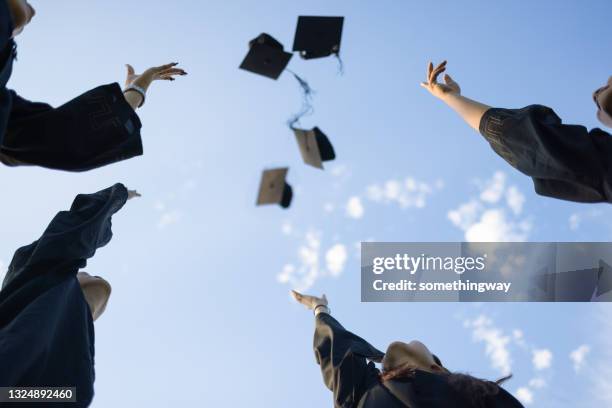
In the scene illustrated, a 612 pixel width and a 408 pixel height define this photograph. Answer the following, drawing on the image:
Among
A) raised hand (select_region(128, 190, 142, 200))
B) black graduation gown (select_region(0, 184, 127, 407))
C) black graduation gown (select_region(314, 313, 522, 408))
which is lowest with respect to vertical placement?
black graduation gown (select_region(314, 313, 522, 408))

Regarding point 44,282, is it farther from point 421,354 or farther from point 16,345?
point 421,354

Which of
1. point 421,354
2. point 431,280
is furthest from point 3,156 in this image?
point 431,280

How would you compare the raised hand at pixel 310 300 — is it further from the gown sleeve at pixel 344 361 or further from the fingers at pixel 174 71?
the fingers at pixel 174 71

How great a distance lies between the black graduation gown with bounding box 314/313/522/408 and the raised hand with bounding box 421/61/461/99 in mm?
1291

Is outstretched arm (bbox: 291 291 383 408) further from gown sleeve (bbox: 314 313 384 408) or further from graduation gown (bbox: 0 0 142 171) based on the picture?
graduation gown (bbox: 0 0 142 171)

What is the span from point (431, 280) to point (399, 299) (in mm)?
261

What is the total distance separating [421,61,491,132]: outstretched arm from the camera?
7.27 ft

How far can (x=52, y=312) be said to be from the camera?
181 cm

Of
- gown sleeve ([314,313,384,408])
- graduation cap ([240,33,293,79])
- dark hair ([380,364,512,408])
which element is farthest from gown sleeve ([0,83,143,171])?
Answer: graduation cap ([240,33,293,79])

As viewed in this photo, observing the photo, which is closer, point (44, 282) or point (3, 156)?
point (44, 282)

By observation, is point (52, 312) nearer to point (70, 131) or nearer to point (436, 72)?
point (70, 131)

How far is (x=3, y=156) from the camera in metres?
2.18

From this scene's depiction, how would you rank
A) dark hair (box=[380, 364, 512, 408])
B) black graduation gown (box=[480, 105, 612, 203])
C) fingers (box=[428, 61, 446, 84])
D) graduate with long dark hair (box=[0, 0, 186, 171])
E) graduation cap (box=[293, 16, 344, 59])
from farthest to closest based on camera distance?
graduation cap (box=[293, 16, 344, 59])
fingers (box=[428, 61, 446, 84])
graduate with long dark hair (box=[0, 0, 186, 171])
dark hair (box=[380, 364, 512, 408])
black graduation gown (box=[480, 105, 612, 203])

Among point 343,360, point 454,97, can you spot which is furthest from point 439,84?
point 343,360
